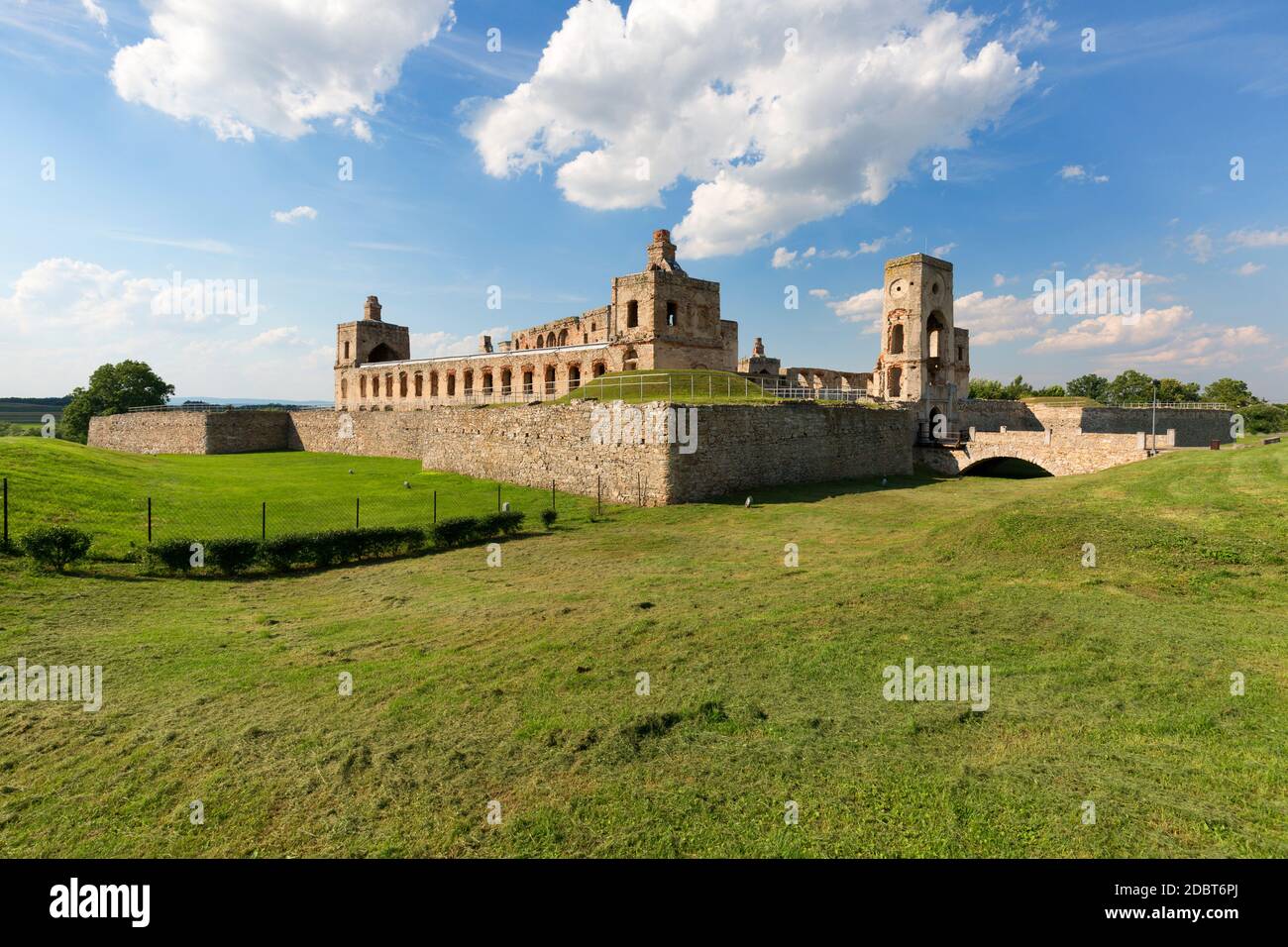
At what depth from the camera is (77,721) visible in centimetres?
702

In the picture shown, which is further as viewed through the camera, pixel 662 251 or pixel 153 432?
pixel 153 432

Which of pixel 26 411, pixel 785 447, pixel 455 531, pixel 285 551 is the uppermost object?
pixel 26 411

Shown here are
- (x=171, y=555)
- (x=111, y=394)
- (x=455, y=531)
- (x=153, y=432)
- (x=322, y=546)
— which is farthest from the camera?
(x=111, y=394)

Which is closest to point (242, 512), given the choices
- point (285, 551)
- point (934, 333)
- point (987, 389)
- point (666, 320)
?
point (285, 551)

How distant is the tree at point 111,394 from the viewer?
61125mm

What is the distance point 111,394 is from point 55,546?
65.3m

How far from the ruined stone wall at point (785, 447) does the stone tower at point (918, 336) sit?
14.4m

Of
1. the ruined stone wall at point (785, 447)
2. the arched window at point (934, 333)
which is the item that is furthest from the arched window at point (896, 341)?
the ruined stone wall at point (785, 447)

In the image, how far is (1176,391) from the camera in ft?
266

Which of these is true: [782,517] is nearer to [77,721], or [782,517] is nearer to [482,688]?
[482,688]

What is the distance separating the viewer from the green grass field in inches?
198

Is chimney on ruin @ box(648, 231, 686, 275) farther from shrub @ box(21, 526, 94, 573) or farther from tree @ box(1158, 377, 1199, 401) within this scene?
tree @ box(1158, 377, 1199, 401)

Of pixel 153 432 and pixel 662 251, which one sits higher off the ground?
pixel 662 251

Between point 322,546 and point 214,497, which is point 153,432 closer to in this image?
point 214,497
